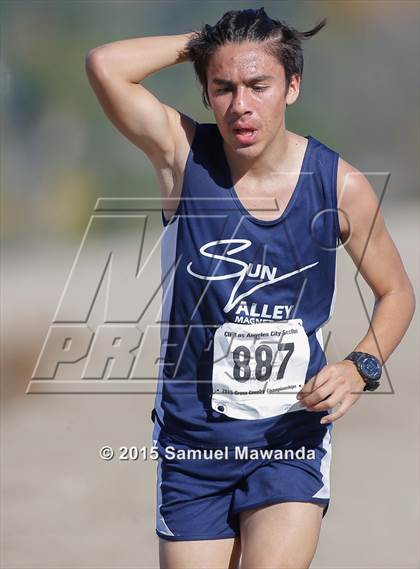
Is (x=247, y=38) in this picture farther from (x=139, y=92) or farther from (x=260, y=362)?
(x=260, y=362)

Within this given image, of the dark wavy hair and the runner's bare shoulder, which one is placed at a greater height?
the dark wavy hair

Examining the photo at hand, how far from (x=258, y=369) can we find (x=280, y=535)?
1.44ft

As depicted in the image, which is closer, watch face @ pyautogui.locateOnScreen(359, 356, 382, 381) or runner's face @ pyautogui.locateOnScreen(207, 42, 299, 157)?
runner's face @ pyautogui.locateOnScreen(207, 42, 299, 157)

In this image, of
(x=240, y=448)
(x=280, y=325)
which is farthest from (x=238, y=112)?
(x=240, y=448)

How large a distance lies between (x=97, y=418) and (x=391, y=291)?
3903 mm

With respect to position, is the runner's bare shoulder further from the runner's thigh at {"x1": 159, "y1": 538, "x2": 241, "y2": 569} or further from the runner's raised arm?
the runner's thigh at {"x1": 159, "y1": 538, "x2": 241, "y2": 569}

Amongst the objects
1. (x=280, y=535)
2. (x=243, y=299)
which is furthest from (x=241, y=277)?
(x=280, y=535)

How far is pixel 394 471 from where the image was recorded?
595 centimetres

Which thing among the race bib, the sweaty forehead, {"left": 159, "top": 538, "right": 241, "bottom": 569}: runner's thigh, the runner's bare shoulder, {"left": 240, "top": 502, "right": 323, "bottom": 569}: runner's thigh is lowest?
{"left": 159, "top": 538, "right": 241, "bottom": 569}: runner's thigh

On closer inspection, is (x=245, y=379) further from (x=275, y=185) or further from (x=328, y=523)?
(x=328, y=523)

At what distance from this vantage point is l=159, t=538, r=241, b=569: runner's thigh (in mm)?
2848

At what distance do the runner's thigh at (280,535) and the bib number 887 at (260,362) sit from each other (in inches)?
13.5

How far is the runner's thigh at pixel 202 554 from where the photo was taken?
112 inches

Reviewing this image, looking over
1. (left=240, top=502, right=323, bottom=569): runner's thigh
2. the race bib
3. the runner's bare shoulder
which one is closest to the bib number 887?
the race bib
